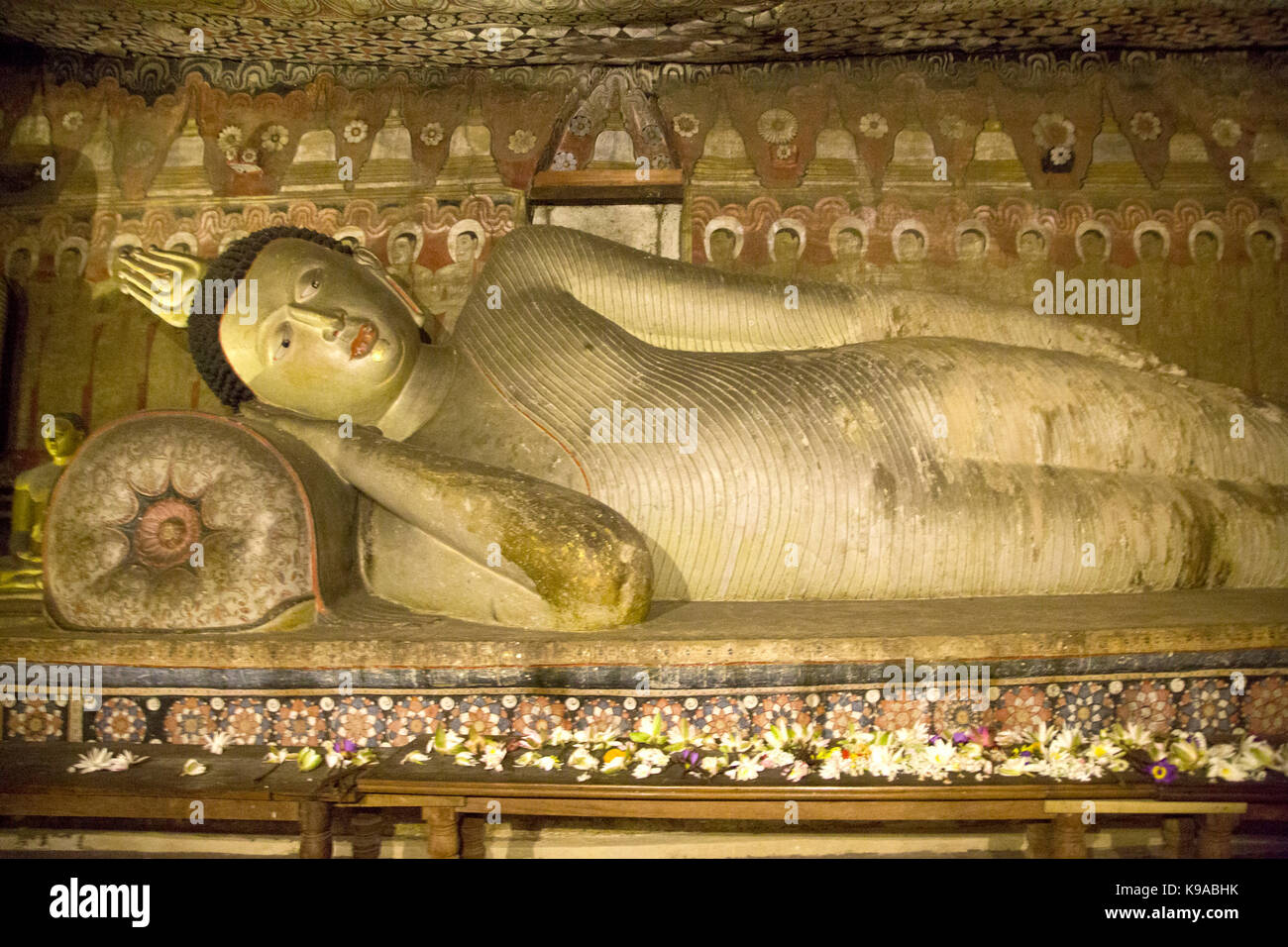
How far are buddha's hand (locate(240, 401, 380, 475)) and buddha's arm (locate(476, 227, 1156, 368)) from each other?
0.71 metres

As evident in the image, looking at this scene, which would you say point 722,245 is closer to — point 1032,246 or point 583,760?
point 1032,246

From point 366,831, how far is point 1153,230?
3680mm

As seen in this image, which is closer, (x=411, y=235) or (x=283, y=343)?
(x=283, y=343)

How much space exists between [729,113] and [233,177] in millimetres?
2076

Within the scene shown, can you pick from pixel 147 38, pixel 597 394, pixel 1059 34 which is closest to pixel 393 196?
pixel 147 38

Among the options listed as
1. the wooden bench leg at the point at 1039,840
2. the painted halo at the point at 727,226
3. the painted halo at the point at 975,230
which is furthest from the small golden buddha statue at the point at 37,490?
the painted halo at the point at 975,230

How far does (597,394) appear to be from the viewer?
293 centimetres

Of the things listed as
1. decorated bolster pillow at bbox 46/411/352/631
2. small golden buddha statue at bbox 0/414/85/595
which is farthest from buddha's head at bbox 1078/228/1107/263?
small golden buddha statue at bbox 0/414/85/595

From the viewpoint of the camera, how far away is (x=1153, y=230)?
4.02 metres


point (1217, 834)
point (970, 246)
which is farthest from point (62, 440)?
point (1217, 834)

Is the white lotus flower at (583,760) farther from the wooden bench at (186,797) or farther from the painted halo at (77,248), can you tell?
the painted halo at (77,248)

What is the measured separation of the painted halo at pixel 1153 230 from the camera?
4.01m

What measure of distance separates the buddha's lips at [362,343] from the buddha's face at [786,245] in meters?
1.77

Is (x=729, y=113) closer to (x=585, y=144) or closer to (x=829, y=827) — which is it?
(x=585, y=144)
